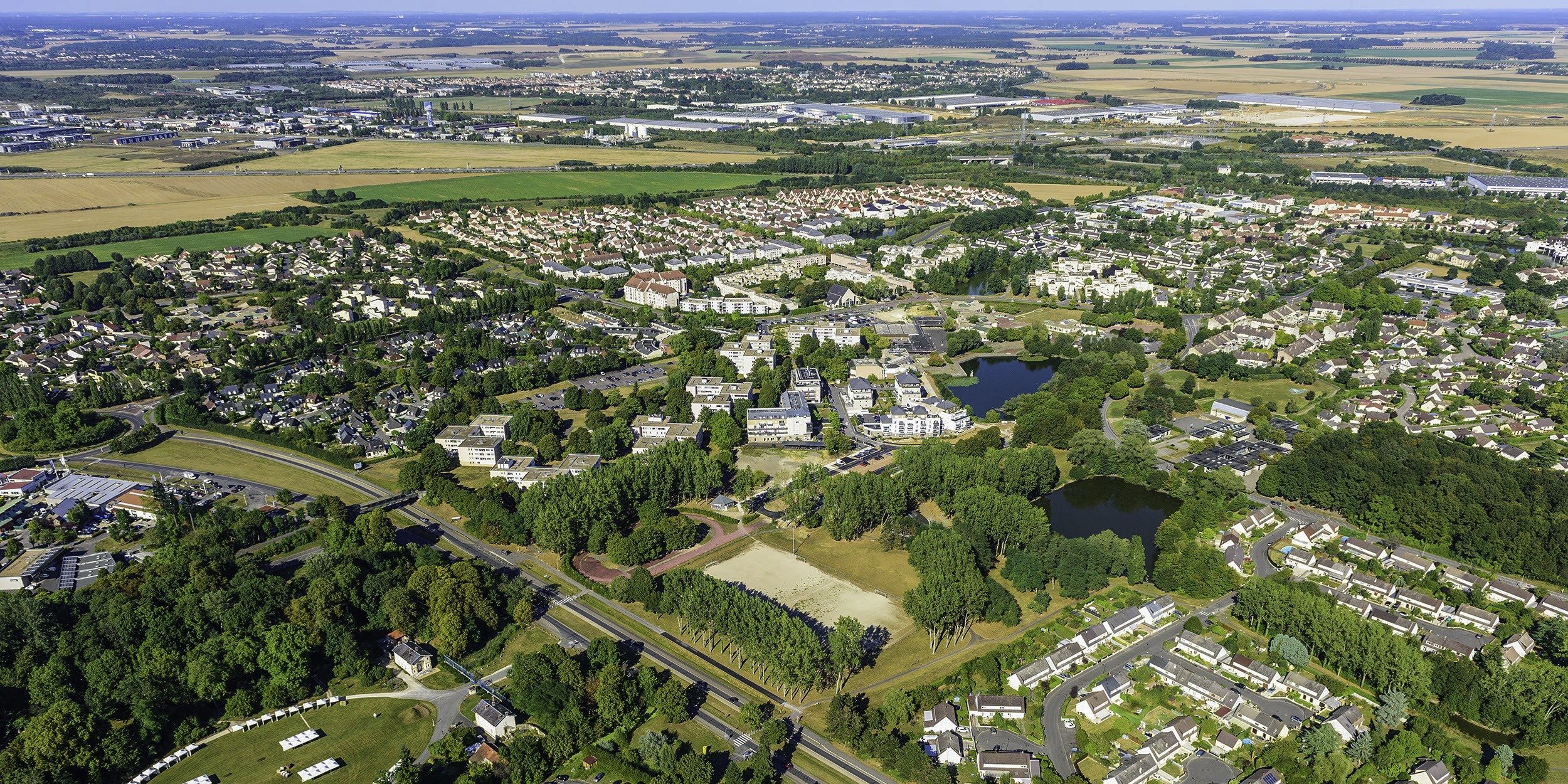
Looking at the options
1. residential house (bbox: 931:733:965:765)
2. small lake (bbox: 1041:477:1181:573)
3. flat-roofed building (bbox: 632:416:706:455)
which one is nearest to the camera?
residential house (bbox: 931:733:965:765)

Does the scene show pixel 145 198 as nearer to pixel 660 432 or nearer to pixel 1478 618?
pixel 660 432

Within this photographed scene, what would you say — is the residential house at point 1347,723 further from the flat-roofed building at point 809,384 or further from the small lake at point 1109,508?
the flat-roofed building at point 809,384

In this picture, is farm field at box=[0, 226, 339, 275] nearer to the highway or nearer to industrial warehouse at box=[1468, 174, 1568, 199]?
the highway

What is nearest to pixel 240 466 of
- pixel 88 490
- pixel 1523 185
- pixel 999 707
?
pixel 88 490

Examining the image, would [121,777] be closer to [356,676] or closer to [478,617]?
[356,676]

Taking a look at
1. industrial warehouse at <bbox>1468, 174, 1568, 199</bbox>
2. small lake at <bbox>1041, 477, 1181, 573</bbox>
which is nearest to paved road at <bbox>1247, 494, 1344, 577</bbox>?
small lake at <bbox>1041, 477, 1181, 573</bbox>

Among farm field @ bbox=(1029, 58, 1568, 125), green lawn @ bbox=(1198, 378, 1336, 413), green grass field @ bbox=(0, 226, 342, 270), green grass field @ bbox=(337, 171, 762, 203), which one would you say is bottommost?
green lawn @ bbox=(1198, 378, 1336, 413)

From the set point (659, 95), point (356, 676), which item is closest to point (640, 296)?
point (356, 676)
